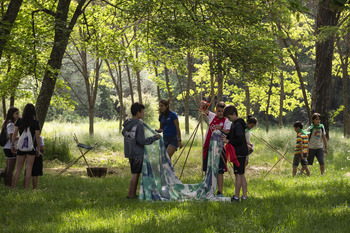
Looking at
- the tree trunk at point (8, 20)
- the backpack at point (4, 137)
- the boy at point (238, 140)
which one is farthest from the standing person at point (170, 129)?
the tree trunk at point (8, 20)

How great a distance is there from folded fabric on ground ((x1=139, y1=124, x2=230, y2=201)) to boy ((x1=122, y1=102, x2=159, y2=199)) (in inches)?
5.7

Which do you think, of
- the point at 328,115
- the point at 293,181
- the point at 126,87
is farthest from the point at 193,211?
the point at 126,87

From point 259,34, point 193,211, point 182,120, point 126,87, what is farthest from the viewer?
point 126,87

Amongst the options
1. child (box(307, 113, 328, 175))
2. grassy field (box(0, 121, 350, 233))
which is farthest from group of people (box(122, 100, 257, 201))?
child (box(307, 113, 328, 175))

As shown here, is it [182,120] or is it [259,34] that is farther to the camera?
[182,120]

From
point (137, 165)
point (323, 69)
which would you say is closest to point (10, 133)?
point (137, 165)

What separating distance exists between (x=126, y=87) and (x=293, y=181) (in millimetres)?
46794

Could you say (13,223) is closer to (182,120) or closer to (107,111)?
(182,120)

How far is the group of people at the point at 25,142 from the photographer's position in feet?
30.8

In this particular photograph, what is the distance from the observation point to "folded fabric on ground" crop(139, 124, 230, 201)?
8.81 m

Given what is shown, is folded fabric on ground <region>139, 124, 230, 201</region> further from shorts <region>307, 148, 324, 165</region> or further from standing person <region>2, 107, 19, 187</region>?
shorts <region>307, 148, 324, 165</region>

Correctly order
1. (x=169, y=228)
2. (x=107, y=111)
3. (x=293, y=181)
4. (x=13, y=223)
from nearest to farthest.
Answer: (x=169, y=228), (x=13, y=223), (x=293, y=181), (x=107, y=111)

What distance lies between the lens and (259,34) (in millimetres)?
15234

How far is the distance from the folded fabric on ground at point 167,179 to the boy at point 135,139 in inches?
5.7
